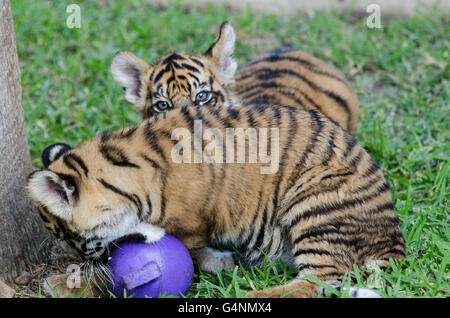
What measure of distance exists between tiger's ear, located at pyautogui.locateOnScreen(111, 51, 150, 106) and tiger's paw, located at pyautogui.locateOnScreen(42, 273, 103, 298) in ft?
6.31

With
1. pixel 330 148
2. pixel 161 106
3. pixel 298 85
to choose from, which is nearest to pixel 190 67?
pixel 161 106

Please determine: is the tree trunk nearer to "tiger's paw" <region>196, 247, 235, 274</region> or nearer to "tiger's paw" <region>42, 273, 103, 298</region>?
"tiger's paw" <region>42, 273, 103, 298</region>

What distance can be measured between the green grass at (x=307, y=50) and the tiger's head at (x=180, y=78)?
2.21 ft

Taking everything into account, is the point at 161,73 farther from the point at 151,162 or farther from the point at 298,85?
the point at 151,162

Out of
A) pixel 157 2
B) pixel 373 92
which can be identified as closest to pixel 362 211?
pixel 373 92

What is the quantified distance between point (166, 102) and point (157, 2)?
3607 mm

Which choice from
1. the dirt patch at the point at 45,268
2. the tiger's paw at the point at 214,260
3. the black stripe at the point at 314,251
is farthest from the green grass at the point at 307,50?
the dirt patch at the point at 45,268

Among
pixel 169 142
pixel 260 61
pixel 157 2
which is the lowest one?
pixel 169 142

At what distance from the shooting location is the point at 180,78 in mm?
4770

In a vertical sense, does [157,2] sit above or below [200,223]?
above

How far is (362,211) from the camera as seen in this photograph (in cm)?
365

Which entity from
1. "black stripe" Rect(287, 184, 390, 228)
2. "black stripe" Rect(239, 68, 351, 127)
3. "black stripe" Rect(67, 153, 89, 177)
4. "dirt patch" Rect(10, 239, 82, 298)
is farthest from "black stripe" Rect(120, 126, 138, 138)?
"black stripe" Rect(239, 68, 351, 127)

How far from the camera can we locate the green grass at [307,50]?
404 centimetres

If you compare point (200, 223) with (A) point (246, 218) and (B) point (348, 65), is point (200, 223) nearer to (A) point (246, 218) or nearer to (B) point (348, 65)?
(A) point (246, 218)
